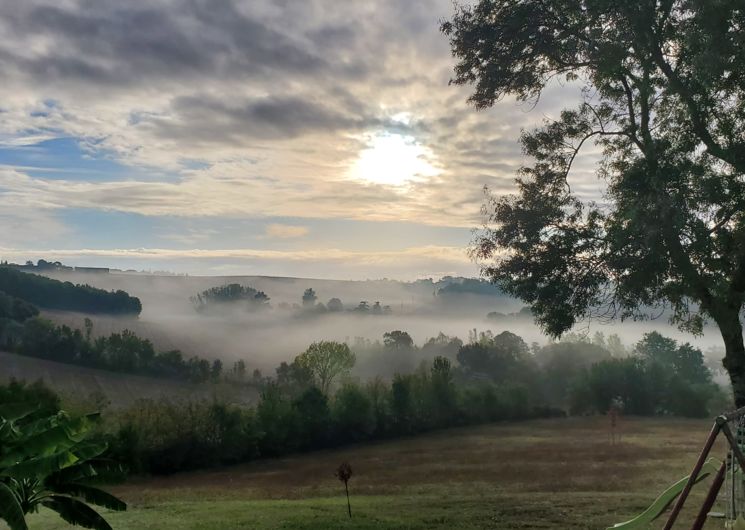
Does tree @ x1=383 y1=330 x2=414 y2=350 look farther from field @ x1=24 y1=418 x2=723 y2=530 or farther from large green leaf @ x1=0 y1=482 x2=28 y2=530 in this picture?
large green leaf @ x1=0 y1=482 x2=28 y2=530

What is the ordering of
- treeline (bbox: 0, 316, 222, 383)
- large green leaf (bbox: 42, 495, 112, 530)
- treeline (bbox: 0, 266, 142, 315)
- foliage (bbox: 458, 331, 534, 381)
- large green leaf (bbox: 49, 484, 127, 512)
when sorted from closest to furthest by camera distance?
large green leaf (bbox: 42, 495, 112, 530) < large green leaf (bbox: 49, 484, 127, 512) < treeline (bbox: 0, 316, 222, 383) < foliage (bbox: 458, 331, 534, 381) < treeline (bbox: 0, 266, 142, 315)

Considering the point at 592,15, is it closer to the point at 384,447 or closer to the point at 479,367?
the point at 384,447

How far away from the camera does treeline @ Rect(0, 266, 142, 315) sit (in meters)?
183

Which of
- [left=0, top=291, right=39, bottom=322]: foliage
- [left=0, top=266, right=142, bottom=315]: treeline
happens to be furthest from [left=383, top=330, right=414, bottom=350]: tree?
[left=0, top=291, right=39, bottom=322]: foliage

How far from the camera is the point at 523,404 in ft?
296

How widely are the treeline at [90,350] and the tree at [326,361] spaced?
116 feet

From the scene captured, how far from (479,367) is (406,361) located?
60.4m

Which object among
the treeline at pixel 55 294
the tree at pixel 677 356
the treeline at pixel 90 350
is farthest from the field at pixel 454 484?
the treeline at pixel 55 294

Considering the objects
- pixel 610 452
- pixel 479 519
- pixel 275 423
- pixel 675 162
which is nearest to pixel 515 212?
pixel 675 162

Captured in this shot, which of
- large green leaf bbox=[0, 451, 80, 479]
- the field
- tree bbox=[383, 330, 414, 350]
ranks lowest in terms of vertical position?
the field

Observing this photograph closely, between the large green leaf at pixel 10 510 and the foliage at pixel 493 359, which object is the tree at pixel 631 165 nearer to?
the large green leaf at pixel 10 510

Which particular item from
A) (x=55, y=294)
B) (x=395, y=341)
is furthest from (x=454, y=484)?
(x=55, y=294)

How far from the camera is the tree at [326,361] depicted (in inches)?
4072

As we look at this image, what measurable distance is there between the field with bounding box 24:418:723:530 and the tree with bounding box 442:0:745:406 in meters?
8.72
